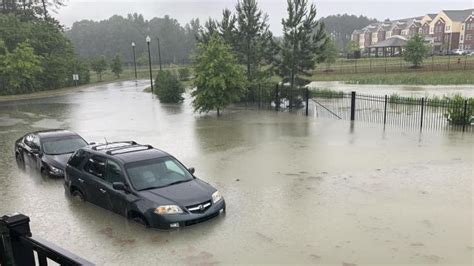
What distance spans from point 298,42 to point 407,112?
7.61 m

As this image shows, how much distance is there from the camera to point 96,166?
9852 millimetres

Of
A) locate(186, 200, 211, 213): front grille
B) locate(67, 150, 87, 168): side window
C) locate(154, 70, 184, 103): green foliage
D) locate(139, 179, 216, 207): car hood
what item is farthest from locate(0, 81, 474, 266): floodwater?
locate(154, 70, 184, 103): green foliage

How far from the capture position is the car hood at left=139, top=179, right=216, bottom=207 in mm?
8484

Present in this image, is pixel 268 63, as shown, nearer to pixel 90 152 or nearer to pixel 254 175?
pixel 254 175

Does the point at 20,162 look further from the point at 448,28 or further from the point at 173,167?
the point at 448,28

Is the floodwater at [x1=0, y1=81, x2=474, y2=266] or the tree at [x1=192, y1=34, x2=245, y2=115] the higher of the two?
the tree at [x1=192, y1=34, x2=245, y2=115]

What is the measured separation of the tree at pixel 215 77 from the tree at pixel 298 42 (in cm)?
380

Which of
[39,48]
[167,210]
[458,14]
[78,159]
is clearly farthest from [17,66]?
[458,14]

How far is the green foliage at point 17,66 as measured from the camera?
40.5 m

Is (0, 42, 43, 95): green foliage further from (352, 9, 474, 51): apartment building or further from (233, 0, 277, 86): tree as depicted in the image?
(352, 9, 474, 51): apartment building

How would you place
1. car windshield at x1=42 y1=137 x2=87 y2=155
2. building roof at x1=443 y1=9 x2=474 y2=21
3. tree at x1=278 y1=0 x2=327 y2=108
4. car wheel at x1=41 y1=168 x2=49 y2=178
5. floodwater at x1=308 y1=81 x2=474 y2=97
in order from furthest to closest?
building roof at x1=443 y1=9 x2=474 y2=21, floodwater at x1=308 y1=81 x2=474 y2=97, tree at x1=278 y1=0 x2=327 y2=108, car windshield at x1=42 y1=137 x2=87 y2=155, car wheel at x1=41 y1=168 x2=49 y2=178

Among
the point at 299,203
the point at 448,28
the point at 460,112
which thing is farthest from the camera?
the point at 448,28

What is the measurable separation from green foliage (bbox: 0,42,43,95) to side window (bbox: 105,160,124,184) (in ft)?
118

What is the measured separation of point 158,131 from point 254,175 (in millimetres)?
9262
